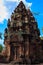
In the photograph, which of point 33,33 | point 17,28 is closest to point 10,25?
point 17,28

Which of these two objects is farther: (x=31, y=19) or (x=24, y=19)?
(x=31, y=19)

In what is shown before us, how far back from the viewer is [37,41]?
108ft

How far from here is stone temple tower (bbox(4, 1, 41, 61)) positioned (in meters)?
31.6

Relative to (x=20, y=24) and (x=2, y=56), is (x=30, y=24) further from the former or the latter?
(x=2, y=56)

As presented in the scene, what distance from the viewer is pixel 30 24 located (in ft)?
110

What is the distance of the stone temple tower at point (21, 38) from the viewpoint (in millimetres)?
31625

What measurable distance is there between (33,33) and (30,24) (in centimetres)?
145

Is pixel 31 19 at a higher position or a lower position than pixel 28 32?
higher

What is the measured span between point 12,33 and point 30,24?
3193mm

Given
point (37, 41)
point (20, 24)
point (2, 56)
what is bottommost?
point (2, 56)

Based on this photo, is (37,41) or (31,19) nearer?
(37,41)

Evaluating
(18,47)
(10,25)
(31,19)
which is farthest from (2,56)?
(31,19)

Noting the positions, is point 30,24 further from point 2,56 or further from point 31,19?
point 2,56

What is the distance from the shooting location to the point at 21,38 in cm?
3161
